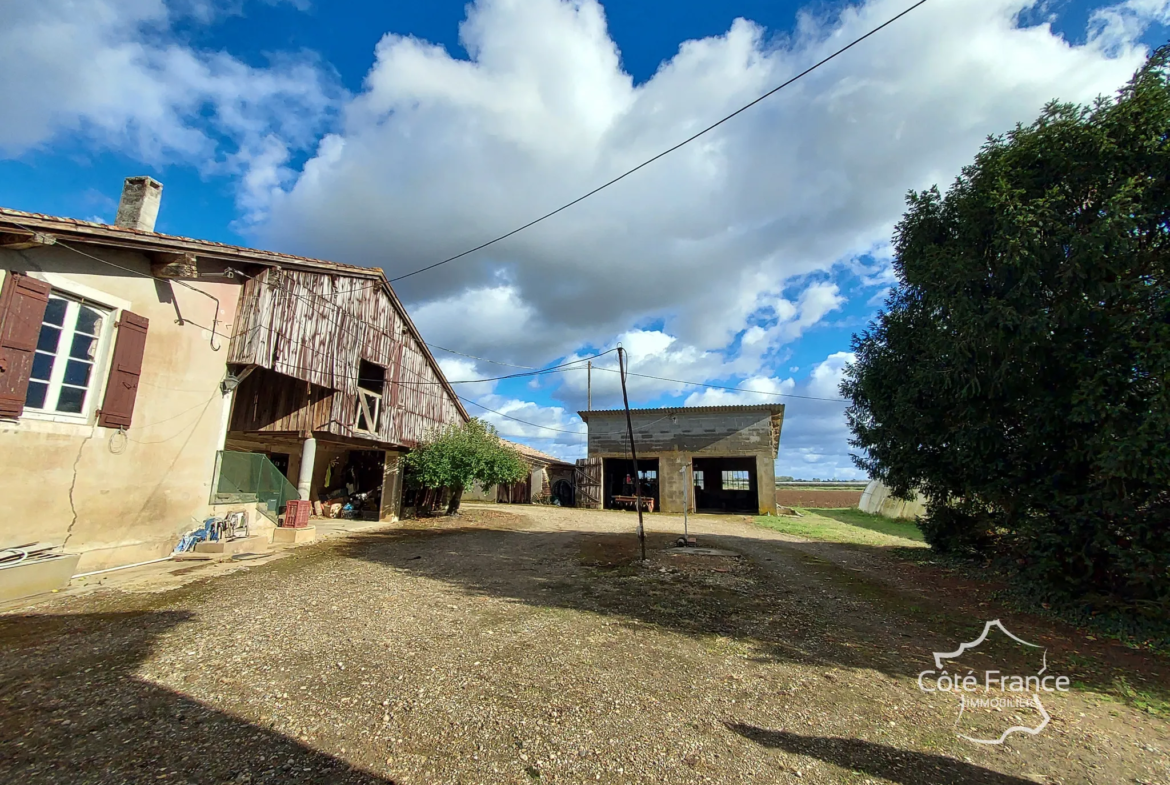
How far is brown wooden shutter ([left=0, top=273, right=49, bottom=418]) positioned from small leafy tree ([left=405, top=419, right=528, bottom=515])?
10795 millimetres

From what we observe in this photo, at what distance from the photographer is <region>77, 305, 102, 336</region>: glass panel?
750 centimetres

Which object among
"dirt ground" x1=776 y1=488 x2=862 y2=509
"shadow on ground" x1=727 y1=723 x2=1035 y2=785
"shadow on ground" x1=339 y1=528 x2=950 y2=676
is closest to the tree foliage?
"shadow on ground" x1=339 y1=528 x2=950 y2=676

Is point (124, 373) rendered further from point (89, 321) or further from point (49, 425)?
point (49, 425)

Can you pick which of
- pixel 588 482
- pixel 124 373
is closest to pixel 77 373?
pixel 124 373

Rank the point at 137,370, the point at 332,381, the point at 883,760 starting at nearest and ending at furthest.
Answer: the point at 883,760 < the point at 137,370 < the point at 332,381

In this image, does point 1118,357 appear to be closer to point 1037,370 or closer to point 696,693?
point 1037,370

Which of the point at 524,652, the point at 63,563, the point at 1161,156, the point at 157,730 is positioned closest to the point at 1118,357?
the point at 1161,156

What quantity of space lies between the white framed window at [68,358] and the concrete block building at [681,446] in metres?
20.5

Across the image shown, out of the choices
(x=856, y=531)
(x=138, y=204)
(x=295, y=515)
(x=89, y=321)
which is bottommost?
(x=856, y=531)

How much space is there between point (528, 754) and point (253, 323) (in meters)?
11.0

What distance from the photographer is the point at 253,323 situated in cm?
1064

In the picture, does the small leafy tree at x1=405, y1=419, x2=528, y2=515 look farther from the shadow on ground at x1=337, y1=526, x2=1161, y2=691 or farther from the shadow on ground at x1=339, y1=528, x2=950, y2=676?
the shadow on ground at x1=337, y1=526, x2=1161, y2=691

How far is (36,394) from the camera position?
6.96 metres

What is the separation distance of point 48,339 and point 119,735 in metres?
7.08
